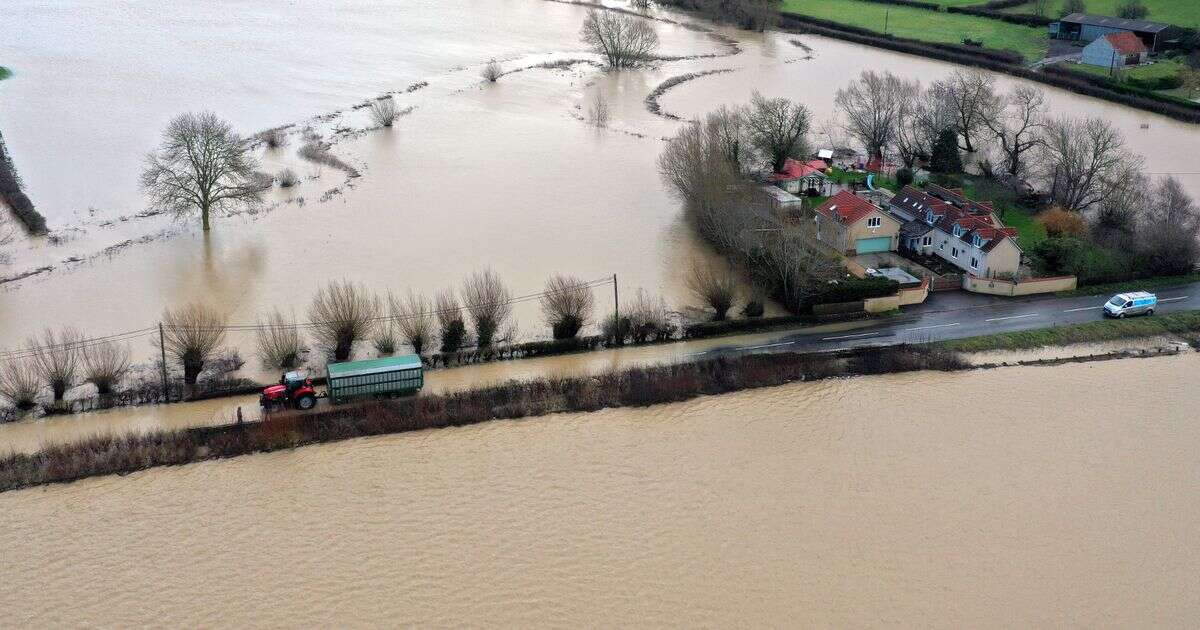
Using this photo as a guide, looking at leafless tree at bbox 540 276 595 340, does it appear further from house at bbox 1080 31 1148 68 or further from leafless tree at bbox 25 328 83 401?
house at bbox 1080 31 1148 68

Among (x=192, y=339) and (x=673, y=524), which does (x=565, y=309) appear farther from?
(x=192, y=339)

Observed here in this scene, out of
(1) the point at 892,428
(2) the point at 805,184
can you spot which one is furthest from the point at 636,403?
(2) the point at 805,184

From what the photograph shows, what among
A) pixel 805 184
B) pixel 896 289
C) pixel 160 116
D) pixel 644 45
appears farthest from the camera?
pixel 644 45

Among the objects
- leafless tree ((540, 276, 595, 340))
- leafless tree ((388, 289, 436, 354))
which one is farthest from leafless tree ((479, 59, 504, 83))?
leafless tree ((540, 276, 595, 340))

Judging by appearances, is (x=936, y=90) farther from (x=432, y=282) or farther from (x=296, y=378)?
(x=296, y=378)

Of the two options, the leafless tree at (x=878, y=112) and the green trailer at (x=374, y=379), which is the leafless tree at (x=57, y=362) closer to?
the green trailer at (x=374, y=379)

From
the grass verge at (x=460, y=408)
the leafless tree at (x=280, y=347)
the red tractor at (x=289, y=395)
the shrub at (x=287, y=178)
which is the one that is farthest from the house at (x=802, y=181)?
the red tractor at (x=289, y=395)

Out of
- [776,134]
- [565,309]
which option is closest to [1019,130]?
[776,134]

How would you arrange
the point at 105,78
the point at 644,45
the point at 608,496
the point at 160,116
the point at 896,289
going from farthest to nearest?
the point at 644,45
the point at 105,78
the point at 160,116
the point at 896,289
the point at 608,496
